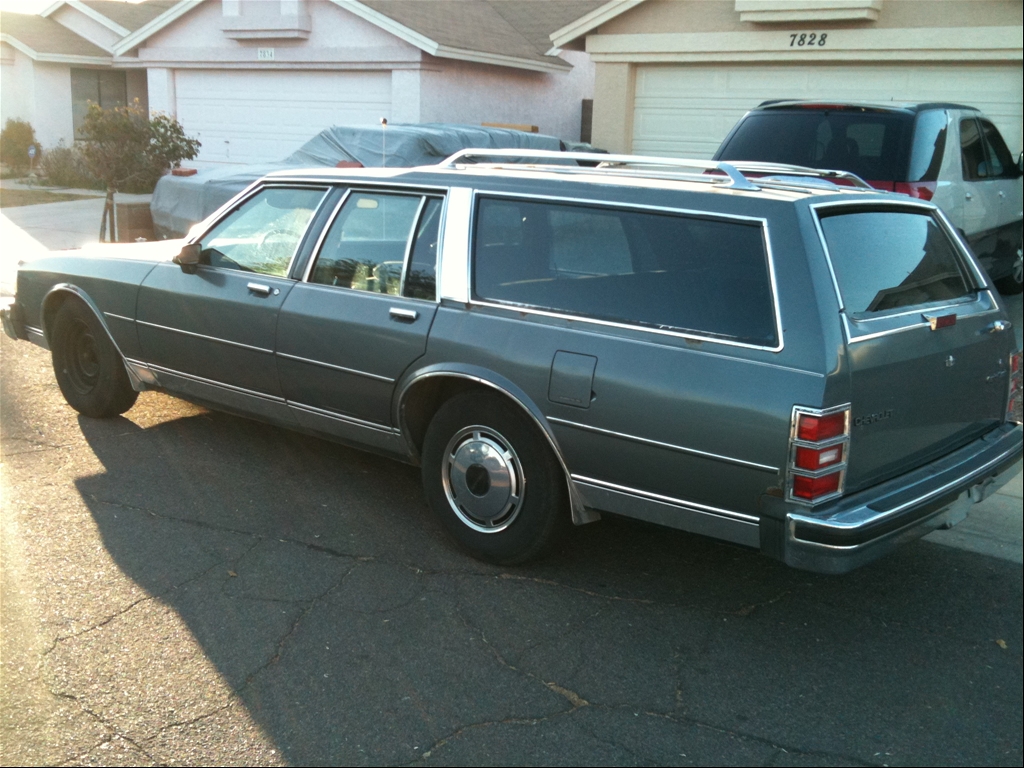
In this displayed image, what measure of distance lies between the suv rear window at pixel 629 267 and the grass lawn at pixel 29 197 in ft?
53.3

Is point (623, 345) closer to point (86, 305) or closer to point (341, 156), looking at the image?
point (86, 305)

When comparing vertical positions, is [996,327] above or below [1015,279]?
above

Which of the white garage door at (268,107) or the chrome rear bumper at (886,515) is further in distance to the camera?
the white garage door at (268,107)

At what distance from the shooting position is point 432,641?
151 inches

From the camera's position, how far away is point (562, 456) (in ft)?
13.5

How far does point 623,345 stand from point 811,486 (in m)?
0.87

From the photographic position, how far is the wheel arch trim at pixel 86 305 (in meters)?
5.93

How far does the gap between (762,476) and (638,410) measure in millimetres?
519

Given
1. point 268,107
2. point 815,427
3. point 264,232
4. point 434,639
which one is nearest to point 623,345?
point 815,427

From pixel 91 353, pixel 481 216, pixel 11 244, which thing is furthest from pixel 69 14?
pixel 481 216

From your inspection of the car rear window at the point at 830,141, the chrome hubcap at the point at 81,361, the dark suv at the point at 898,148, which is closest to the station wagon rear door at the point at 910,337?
the dark suv at the point at 898,148

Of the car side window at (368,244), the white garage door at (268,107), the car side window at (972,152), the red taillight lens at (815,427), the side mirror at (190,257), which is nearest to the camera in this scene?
the red taillight lens at (815,427)

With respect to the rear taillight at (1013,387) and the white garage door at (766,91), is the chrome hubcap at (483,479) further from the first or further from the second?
the white garage door at (766,91)

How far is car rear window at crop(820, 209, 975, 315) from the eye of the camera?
3881 millimetres
